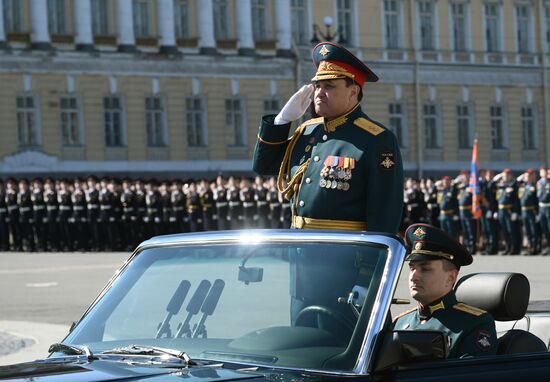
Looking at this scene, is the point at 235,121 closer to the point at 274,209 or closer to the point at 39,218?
the point at 39,218

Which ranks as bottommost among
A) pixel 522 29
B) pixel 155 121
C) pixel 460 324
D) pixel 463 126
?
pixel 463 126

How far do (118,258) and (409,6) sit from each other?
30.5m

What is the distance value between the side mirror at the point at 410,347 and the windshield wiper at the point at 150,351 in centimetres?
65

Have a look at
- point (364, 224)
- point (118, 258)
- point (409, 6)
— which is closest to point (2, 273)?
point (118, 258)

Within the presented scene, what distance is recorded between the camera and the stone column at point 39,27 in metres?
49.5

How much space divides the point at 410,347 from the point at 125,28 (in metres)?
47.6

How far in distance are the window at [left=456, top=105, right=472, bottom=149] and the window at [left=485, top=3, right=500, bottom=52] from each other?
8.91 feet

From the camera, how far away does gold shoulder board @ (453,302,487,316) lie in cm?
606

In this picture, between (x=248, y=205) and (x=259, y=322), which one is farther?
(x=248, y=205)

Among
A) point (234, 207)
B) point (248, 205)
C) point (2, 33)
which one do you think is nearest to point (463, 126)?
point (2, 33)

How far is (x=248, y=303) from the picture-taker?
18.3ft

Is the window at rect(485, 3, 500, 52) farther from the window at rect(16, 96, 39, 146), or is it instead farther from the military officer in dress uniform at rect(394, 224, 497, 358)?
the military officer in dress uniform at rect(394, 224, 497, 358)

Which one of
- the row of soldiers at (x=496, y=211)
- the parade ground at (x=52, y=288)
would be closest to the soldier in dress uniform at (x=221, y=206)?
the parade ground at (x=52, y=288)

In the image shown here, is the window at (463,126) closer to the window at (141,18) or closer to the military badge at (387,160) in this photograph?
the window at (141,18)
